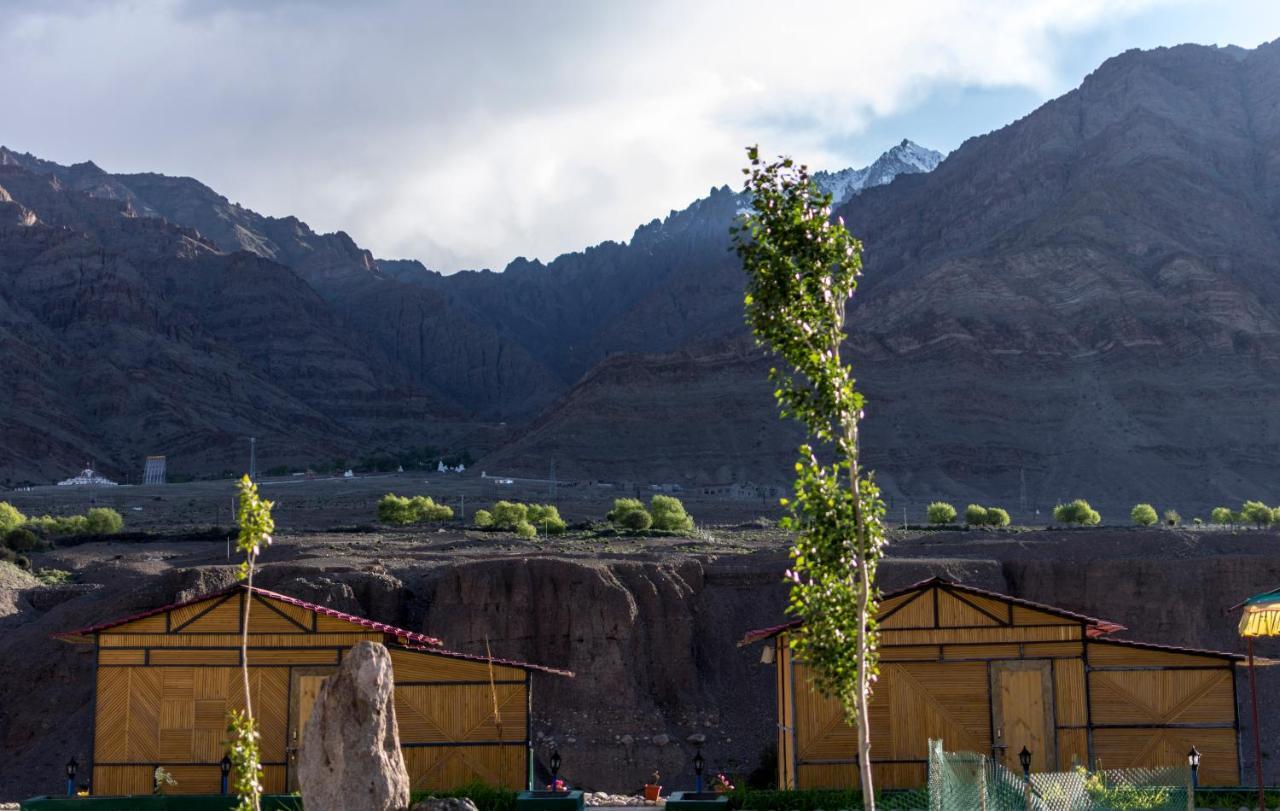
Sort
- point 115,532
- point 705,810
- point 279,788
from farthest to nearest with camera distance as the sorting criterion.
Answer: point 115,532, point 279,788, point 705,810

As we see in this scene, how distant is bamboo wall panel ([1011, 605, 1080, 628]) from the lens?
2486 cm

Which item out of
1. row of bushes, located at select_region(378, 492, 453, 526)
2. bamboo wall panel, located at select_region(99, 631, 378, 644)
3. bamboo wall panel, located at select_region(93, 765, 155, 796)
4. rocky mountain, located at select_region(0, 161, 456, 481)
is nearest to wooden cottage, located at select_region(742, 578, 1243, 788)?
bamboo wall panel, located at select_region(99, 631, 378, 644)

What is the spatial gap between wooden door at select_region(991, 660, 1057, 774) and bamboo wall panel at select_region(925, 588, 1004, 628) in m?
0.77

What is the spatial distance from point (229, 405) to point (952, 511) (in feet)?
319

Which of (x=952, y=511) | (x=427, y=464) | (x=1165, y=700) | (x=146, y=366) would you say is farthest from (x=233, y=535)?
(x=146, y=366)

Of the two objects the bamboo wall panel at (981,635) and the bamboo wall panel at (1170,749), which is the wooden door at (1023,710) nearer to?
the bamboo wall panel at (981,635)

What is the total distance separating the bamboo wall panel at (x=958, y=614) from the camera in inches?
981

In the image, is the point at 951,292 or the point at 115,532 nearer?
the point at 115,532

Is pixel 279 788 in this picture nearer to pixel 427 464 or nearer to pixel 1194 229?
pixel 427 464

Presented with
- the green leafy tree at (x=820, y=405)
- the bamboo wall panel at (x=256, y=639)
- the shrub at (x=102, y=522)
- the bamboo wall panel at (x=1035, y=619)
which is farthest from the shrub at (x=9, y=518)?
the green leafy tree at (x=820, y=405)

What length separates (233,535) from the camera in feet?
213

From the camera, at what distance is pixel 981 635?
24.9 metres

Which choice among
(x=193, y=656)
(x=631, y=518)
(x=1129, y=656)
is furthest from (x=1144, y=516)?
(x=193, y=656)

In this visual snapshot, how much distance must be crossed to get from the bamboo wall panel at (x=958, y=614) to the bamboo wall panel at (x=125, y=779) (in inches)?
553
